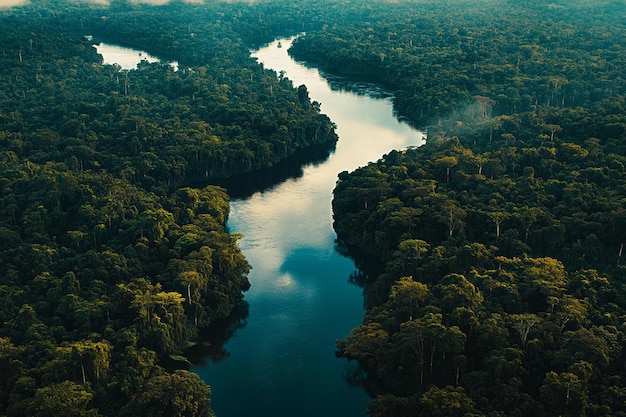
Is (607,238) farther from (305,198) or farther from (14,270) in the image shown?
(14,270)

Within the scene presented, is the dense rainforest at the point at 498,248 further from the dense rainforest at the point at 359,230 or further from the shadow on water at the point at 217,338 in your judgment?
the shadow on water at the point at 217,338

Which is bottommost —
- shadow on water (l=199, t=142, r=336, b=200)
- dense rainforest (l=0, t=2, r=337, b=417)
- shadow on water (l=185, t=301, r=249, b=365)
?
shadow on water (l=185, t=301, r=249, b=365)

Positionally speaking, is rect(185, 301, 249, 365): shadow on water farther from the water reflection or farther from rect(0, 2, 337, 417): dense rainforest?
rect(0, 2, 337, 417): dense rainforest

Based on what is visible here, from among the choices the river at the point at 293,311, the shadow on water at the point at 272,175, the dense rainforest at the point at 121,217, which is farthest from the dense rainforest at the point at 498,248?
the dense rainforest at the point at 121,217

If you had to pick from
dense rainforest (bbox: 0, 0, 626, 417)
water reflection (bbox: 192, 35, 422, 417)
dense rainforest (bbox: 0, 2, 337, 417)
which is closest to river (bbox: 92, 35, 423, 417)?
water reflection (bbox: 192, 35, 422, 417)

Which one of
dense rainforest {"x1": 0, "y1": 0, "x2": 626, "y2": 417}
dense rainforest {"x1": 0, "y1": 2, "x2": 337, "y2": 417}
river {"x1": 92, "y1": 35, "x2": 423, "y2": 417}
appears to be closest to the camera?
dense rainforest {"x1": 0, "y1": 0, "x2": 626, "y2": 417}

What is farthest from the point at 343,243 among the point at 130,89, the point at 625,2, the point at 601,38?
the point at 625,2
